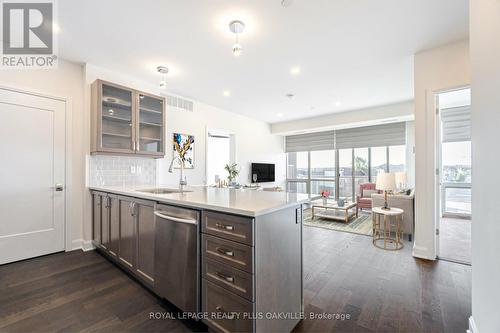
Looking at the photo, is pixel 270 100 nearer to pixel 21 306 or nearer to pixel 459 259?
pixel 459 259

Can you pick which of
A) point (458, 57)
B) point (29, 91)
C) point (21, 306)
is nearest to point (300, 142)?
point (458, 57)

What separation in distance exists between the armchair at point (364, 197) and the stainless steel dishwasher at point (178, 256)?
196 inches

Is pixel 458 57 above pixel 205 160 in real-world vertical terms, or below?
above

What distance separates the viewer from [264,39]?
105 inches

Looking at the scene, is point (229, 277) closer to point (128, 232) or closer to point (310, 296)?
point (310, 296)

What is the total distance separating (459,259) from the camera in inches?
111

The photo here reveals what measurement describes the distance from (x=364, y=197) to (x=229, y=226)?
5.62 metres

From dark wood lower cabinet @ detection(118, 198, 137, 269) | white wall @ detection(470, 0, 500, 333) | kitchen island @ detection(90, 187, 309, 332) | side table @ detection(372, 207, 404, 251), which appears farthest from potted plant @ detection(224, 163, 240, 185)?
white wall @ detection(470, 0, 500, 333)

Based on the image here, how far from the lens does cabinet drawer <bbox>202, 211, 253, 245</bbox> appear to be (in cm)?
127

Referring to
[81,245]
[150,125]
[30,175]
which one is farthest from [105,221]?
[150,125]

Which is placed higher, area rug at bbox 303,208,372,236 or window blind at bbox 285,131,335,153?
window blind at bbox 285,131,335,153

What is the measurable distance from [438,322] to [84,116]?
15.2ft

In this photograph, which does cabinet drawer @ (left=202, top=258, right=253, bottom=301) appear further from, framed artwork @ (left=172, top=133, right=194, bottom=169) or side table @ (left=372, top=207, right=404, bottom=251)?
framed artwork @ (left=172, top=133, right=194, bottom=169)

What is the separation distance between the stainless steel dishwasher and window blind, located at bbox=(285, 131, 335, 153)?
6.40 m
